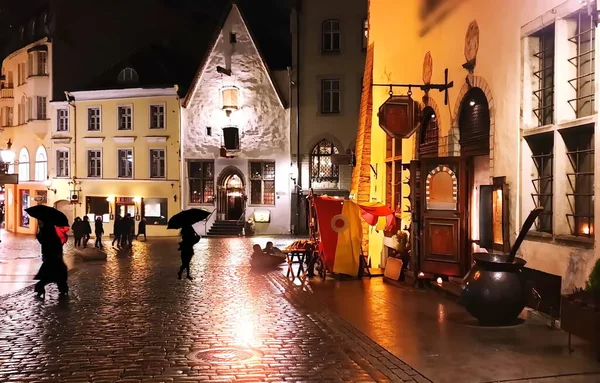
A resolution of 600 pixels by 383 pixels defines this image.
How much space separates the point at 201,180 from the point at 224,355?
28.4 m

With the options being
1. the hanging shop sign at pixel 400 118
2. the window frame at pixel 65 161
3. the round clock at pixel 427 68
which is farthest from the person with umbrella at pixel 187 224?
the window frame at pixel 65 161

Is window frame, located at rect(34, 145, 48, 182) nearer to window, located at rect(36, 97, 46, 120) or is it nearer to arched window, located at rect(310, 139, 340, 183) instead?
window, located at rect(36, 97, 46, 120)

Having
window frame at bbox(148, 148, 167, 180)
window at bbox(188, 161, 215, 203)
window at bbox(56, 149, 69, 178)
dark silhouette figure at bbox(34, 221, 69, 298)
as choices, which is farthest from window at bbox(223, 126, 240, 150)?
dark silhouette figure at bbox(34, 221, 69, 298)

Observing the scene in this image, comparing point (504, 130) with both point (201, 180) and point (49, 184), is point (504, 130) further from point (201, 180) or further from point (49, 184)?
point (49, 184)

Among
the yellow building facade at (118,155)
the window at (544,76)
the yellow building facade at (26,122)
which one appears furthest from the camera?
the yellow building facade at (26,122)

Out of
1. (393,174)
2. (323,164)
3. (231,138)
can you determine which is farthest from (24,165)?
(393,174)

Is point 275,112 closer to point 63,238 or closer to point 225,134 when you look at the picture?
point 225,134

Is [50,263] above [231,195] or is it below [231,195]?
below

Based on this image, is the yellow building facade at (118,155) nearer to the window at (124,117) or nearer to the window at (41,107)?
the window at (124,117)

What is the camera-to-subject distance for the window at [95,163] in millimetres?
37406

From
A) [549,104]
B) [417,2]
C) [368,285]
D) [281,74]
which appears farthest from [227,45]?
[549,104]

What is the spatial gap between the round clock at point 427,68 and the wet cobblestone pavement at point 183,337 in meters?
6.22

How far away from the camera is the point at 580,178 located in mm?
8883

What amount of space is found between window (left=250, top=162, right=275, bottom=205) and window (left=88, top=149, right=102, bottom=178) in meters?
10.3
